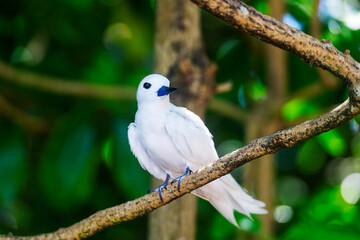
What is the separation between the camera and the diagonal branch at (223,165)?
1684 millimetres

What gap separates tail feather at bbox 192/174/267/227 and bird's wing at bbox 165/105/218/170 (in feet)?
0.52

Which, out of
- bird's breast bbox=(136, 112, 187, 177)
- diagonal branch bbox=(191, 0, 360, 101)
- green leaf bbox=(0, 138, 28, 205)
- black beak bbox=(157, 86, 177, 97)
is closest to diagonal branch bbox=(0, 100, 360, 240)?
diagonal branch bbox=(191, 0, 360, 101)

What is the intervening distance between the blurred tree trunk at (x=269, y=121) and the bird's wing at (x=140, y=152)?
1610mm

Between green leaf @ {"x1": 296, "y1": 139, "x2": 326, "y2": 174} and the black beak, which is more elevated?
green leaf @ {"x1": 296, "y1": 139, "x2": 326, "y2": 174}

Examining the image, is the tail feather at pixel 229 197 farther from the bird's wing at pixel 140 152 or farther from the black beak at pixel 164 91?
the black beak at pixel 164 91

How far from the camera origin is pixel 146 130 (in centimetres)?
236

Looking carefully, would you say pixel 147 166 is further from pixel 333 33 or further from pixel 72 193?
pixel 333 33

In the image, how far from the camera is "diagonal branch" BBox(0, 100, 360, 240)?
168 cm

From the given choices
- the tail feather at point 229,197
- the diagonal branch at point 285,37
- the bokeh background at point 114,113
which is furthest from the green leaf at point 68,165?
the diagonal branch at point 285,37

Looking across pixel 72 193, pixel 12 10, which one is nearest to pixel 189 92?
pixel 72 193

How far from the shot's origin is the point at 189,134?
2.34m

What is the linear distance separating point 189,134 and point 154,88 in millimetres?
336

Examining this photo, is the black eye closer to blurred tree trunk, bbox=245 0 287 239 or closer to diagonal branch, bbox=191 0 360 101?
diagonal branch, bbox=191 0 360 101

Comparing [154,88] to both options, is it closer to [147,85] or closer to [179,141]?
[147,85]
